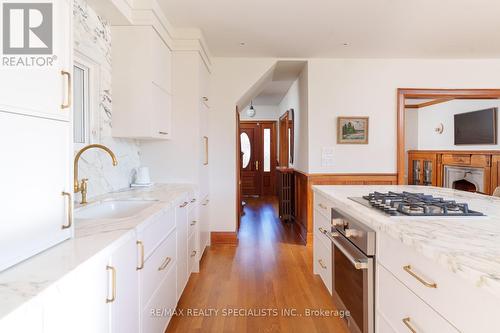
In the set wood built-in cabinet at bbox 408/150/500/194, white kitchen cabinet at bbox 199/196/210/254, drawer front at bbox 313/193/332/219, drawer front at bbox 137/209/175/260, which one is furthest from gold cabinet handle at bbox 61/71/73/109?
wood built-in cabinet at bbox 408/150/500/194

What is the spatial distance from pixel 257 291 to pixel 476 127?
582cm

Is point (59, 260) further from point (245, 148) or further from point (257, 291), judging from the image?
point (245, 148)

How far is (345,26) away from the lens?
293cm

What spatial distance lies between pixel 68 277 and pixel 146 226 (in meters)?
0.65

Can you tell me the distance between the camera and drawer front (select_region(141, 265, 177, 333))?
148 centimetres

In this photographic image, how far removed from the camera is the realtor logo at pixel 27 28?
0.94m

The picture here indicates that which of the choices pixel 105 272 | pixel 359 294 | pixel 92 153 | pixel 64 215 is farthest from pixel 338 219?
pixel 92 153

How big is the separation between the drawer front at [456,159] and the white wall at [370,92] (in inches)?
85.9

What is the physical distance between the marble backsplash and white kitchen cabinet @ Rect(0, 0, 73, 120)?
3.30ft

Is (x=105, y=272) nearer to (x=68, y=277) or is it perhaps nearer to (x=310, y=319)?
(x=68, y=277)

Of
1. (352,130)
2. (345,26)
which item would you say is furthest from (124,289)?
(352,130)

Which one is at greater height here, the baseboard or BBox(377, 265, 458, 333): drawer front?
BBox(377, 265, 458, 333): drawer front

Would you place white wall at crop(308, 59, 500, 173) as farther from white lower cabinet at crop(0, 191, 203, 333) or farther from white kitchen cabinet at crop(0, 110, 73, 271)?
white kitchen cabinet at crop(0, 110, 73, 271)

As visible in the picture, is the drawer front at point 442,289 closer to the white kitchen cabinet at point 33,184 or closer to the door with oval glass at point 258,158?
the white kitchen cabinet at point 33,184
